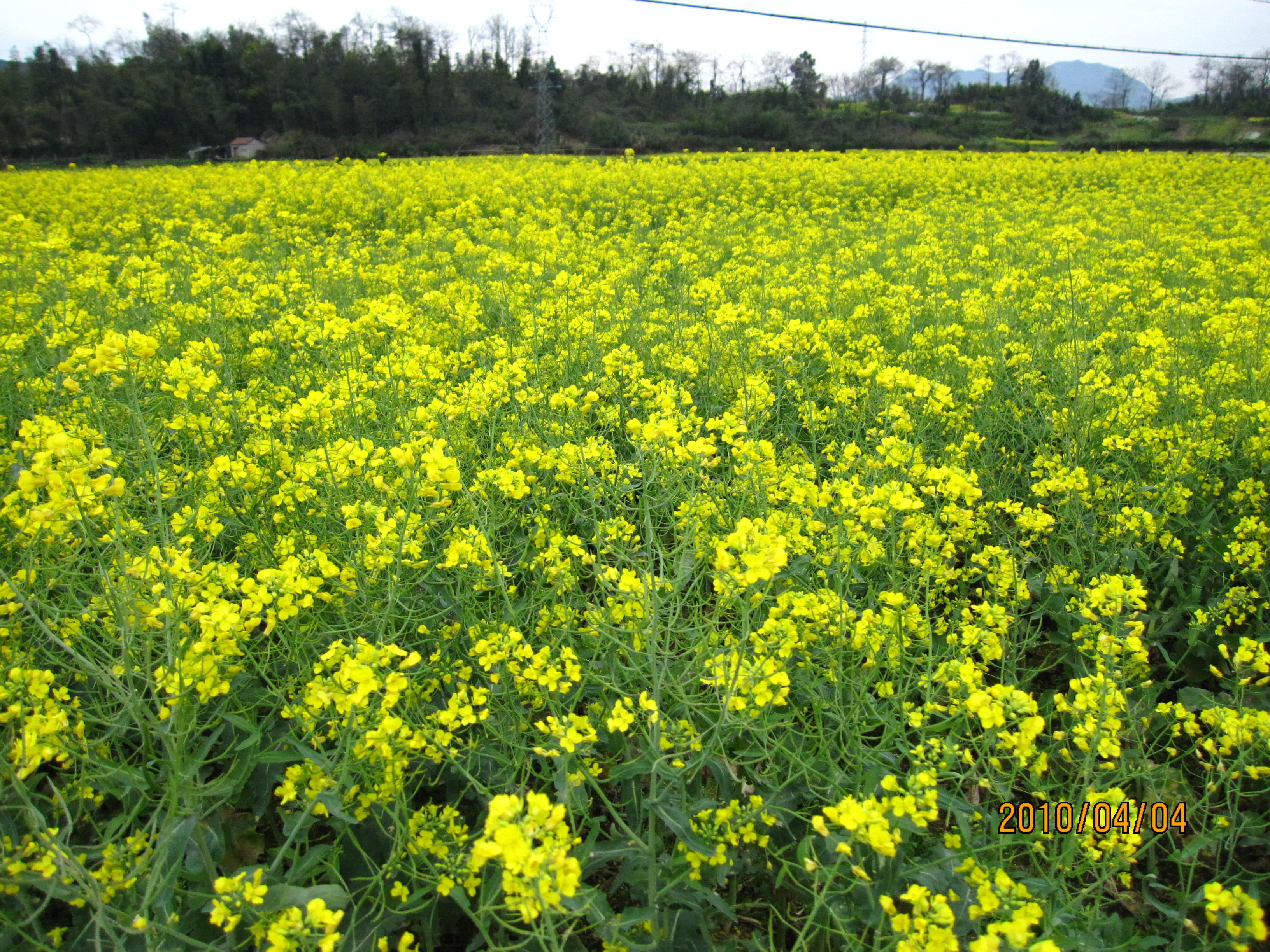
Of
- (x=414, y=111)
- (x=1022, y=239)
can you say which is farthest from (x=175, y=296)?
(x=414, y=111)

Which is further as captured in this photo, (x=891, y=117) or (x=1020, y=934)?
(x=891, y=117)

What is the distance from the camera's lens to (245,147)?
3225 centimetres

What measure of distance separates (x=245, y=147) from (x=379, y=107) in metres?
6.15

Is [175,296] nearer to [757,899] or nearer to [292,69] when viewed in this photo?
[757,899]

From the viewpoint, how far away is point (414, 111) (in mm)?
34125

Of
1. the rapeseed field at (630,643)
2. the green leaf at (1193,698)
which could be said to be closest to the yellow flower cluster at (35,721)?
the rapeseed field at (630,643)

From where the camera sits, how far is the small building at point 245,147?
31312mm

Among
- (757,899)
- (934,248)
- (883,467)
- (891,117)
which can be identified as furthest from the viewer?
(891,117)

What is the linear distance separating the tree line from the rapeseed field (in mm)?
26998

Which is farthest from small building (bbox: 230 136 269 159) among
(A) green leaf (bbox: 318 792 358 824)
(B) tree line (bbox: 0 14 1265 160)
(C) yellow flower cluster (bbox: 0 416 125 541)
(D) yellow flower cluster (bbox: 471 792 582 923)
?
(D) yellow flower cluster (bbox: 471 792 582 923)

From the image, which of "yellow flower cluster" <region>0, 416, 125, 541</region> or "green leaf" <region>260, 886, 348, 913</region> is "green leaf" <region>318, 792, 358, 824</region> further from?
"yellow flower cluster" <region>0, 416, 125, 541</region>

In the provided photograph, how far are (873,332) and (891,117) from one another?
38.9m

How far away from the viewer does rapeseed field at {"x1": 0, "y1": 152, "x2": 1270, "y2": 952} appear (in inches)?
62.6
